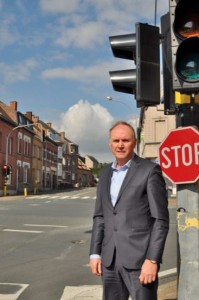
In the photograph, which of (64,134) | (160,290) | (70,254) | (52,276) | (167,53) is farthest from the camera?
(64,134)

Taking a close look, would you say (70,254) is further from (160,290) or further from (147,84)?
(147,84)

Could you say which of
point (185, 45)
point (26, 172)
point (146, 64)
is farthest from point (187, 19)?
point (26, 172)

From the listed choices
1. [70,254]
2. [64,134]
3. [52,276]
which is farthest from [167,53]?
[64,134]

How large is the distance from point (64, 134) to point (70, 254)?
327 ft

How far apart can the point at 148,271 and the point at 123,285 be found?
393mm

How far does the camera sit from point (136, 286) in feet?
10.7

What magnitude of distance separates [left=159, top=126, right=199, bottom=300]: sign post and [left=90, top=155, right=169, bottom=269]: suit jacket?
9.5 inches

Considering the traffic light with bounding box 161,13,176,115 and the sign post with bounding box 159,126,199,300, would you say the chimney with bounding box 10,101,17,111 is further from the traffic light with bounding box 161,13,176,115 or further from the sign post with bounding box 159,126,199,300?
the sign post with bounding box 159,126,199,300

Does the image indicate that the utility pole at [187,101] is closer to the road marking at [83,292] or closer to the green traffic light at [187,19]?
the green traffic light at [187,19]

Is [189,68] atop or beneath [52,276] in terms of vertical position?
atop

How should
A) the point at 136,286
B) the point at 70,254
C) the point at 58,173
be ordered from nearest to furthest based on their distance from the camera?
the point at 136,286 → the point at 70,254 → the point at 58,173

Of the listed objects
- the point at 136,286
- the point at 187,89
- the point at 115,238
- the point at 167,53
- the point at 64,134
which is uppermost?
the point at 64,134

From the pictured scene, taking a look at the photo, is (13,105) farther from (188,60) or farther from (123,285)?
(123,285)

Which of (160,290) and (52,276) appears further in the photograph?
(52,276)
